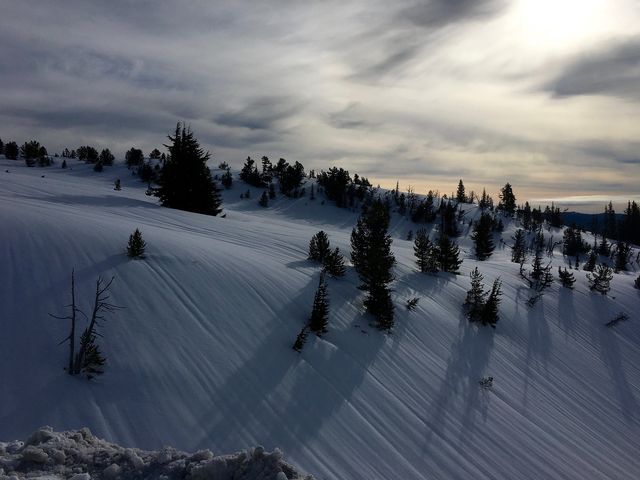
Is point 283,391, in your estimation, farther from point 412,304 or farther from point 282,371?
point 412,304

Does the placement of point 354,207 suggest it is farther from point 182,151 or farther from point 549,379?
point 549,379

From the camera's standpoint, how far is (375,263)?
1309 centimetres

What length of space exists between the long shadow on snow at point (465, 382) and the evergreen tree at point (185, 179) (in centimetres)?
1752

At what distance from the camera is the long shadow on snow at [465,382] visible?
9.35 metres

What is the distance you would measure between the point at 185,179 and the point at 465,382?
2042 centimetres

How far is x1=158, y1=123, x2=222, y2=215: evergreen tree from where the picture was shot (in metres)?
25.2

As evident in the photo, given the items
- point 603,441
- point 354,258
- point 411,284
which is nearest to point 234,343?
point 354,258

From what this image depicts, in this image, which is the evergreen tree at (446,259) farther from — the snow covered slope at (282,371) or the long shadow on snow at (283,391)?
the long shadow on snow at (283,391)

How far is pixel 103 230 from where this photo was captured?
11594 millimetres

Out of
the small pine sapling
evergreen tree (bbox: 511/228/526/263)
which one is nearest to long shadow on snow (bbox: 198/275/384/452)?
the small pine sapling

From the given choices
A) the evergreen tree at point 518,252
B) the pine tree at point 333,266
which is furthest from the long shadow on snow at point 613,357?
the pine tree at point 333,266

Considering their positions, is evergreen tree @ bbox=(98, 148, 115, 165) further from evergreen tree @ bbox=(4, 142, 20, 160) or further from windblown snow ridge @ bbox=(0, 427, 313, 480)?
windblown snow ridge @ bbox=(0, 427, 313, 480)

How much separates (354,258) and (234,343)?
728 cm

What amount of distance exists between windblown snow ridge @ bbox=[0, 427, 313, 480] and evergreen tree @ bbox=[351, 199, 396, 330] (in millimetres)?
7817
